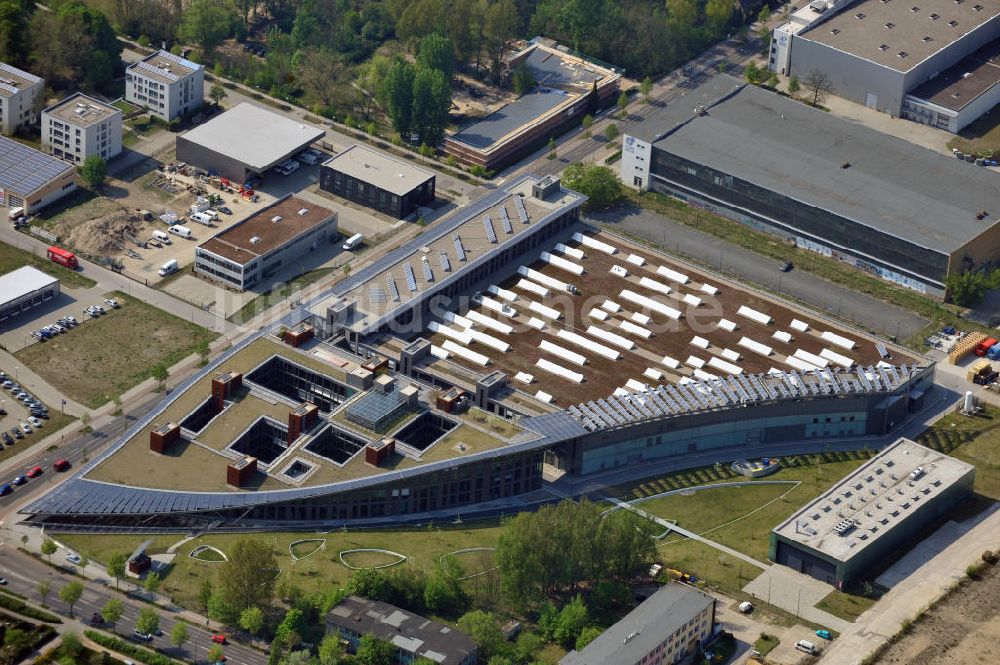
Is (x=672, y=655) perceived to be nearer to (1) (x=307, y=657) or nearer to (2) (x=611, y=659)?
(2) (x=611, y=659)

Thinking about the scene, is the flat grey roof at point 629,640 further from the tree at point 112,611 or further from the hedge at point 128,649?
the tree at point 112,611

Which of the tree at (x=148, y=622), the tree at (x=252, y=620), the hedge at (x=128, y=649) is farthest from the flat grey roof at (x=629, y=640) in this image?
the tree at (x=148, y=622)

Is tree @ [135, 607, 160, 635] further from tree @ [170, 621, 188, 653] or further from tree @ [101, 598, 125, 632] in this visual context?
tree @ [101, 598, 125, 632]

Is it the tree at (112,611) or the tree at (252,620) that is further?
the tree at (252,620)

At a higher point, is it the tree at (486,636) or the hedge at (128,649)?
the tree at (486,636)

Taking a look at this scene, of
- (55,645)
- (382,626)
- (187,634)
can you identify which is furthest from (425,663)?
(55,645)
